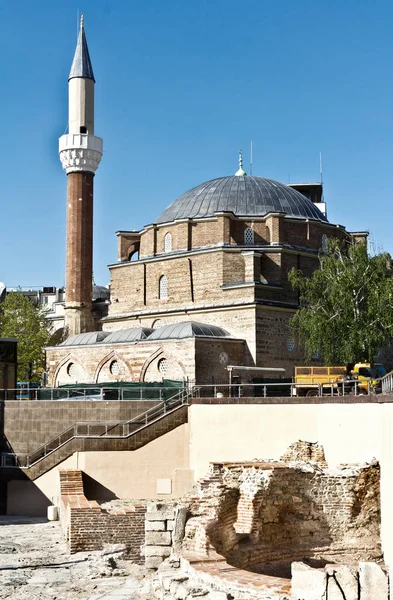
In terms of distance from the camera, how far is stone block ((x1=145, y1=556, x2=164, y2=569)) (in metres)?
14.8

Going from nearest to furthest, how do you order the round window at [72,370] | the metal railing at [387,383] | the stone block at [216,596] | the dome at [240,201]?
the stone block at [216,596] → the metal railing at [387,383] → the round window at [72,370] → the dome at [240,201]

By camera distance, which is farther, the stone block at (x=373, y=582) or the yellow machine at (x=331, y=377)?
the yellow machine at (x=331, y=377)

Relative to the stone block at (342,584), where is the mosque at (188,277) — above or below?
above

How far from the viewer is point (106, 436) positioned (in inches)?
905

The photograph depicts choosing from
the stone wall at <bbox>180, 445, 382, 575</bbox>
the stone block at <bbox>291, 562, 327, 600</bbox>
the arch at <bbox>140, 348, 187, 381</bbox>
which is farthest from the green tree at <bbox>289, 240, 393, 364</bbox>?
the stone block at <bbox>291, 562, 327, 600</bbox>

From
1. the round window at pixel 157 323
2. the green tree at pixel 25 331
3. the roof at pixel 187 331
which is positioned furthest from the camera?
the green tree at pixel 25 331

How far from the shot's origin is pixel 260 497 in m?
16.6

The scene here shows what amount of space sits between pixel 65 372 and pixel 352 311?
13243 mm

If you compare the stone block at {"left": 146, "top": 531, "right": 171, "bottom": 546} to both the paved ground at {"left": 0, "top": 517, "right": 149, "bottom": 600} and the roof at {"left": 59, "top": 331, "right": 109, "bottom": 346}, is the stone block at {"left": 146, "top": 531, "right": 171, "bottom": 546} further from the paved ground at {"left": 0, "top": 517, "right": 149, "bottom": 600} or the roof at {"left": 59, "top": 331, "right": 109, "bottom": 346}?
the roof at {"left": 59, "top": 331, "right": 109, "bottom": 346}

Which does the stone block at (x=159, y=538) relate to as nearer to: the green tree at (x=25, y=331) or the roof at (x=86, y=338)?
the roof at (x=86, y=338)

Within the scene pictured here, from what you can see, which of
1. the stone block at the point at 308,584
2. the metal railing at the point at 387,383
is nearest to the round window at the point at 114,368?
the metal railing at the point at 387,383

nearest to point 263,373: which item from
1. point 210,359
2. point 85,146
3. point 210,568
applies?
point 210,359

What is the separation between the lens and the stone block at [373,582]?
9.72m

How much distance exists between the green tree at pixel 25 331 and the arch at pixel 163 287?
6.60 m
